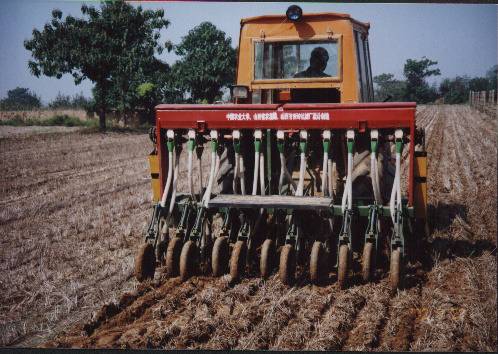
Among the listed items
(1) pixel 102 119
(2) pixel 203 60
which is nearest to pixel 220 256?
(1) pixel 102 119

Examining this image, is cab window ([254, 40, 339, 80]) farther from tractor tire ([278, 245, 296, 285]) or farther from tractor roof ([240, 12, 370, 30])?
tractor tire ([278, 245, 296, 285])

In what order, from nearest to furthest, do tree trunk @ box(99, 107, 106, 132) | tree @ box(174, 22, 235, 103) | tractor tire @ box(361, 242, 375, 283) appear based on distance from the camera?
tractor tire @ box(361, 242, 375, 283) → tree trunk @ box(99, 107, 106, 132) → tree @ box(174, 22, 235, 103)

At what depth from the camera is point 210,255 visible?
5.36 meters

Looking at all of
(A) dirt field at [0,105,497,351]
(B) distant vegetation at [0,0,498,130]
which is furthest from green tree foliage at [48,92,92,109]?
(A) dirt field at [0,105,497,351]

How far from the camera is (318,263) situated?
4.73 meters

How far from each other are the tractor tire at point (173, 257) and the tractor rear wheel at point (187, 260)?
0.10 meters

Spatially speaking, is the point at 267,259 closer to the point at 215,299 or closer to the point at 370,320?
the point at 215,299

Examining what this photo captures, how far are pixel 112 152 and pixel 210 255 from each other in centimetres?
1121

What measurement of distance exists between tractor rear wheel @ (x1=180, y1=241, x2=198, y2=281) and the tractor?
0.01 metres

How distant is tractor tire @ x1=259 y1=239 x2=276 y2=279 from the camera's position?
490 centimetres

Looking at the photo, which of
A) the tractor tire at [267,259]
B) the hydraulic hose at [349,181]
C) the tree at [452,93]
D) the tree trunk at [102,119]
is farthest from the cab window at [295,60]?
the tree at [452,93]

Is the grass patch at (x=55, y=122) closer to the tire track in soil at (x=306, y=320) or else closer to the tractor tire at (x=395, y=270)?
the tire track in soil at (x=306, y=320)

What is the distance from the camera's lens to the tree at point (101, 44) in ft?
56.0

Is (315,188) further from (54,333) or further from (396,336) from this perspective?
(54,333)
